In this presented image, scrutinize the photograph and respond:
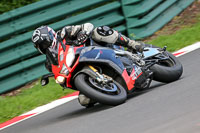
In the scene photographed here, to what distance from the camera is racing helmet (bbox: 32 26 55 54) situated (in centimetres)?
496

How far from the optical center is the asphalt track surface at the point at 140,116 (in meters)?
3.52

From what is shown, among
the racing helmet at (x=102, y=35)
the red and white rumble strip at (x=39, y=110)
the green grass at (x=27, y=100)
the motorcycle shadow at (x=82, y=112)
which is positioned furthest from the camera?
the green grass at (x=27, y=100)

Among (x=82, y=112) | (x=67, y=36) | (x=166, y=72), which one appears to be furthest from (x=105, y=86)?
(x=166, y=72)

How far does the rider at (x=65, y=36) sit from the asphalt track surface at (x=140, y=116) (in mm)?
776

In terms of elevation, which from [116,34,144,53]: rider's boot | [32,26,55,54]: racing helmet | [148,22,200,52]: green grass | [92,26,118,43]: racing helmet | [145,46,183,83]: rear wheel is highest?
[32,26,55,54]: racing helmet

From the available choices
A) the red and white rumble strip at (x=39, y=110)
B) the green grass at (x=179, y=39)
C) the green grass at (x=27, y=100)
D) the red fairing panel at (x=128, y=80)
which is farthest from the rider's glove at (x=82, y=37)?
the green grass at (x=179, y=39)

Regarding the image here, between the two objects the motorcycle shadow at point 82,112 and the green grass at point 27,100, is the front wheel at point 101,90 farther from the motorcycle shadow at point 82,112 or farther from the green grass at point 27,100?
the green grass at point 27,100

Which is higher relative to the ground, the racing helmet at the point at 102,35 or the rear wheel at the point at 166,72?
the racing helmet at the point at 102,35

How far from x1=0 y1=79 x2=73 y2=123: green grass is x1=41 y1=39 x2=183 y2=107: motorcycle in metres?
1.58

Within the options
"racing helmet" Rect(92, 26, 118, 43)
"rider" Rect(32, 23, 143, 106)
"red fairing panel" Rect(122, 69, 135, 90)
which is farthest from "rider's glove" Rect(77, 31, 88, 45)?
"red fairing panel" Rect(122, 69, 135, 90)

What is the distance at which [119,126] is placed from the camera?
3.85 metres

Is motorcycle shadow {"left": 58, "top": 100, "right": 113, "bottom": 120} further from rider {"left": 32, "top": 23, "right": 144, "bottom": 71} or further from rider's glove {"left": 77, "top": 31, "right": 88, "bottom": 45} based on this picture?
rider's glove {"left": 77, "top": 31, "right": 88, "bottom": 45}

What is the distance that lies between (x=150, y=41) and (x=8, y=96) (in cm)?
338

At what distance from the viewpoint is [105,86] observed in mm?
4855
